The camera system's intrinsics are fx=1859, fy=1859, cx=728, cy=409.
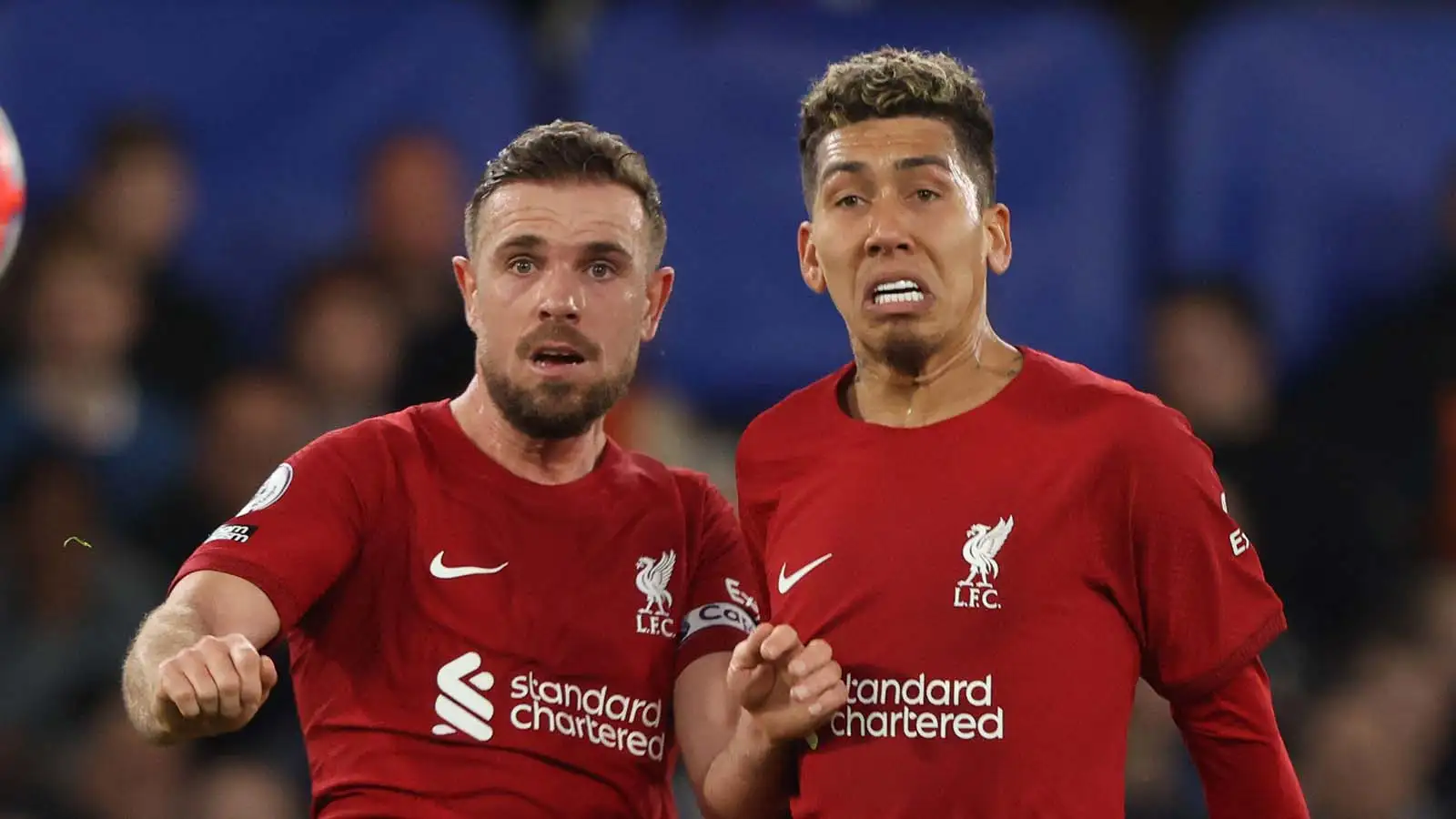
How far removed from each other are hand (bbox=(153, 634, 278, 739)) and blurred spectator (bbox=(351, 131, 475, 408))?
285cm

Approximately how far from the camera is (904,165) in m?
2.63

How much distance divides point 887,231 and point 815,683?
2.10 feet

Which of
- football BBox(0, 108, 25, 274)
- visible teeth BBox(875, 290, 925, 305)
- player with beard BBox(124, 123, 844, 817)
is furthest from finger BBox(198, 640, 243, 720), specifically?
football BBox(0, 108, 25, 274)

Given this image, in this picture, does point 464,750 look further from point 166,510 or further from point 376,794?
point 166,510

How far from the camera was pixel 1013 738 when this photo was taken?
2441mm

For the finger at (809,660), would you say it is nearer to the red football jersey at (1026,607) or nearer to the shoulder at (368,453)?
the red football jersey at (1026,607)

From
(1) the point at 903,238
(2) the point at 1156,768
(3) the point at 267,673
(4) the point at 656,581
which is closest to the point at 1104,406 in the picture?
(1) the point at 903,238

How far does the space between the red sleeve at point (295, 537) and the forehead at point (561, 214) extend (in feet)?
1.52

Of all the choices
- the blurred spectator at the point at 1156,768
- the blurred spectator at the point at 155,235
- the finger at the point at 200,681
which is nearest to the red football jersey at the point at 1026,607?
the finger at the point at 200,681

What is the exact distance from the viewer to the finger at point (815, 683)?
2.40 m

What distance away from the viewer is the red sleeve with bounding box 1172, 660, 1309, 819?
250cm

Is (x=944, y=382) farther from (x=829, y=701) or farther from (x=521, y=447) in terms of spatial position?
(x=521, y=447)

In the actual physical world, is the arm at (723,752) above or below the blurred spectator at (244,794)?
below

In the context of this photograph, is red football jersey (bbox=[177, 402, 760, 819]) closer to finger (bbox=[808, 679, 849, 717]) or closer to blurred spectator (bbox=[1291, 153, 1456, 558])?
finger (bbox=[808, 679, 849, 717])
